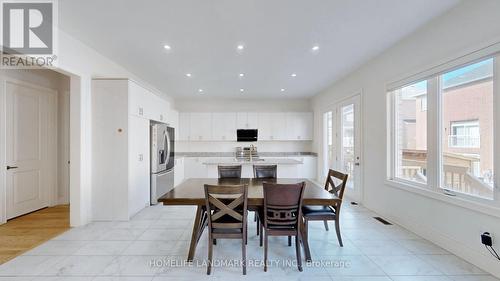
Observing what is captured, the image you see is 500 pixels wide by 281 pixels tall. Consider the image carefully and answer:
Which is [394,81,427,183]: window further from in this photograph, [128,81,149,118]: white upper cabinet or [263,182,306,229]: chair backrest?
[128,81,149,118]: white upper cabinet

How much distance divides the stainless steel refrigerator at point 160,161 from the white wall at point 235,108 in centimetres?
218

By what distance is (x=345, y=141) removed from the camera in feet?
16.4

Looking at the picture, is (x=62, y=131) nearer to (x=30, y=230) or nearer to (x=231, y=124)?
(x=30, y=230)

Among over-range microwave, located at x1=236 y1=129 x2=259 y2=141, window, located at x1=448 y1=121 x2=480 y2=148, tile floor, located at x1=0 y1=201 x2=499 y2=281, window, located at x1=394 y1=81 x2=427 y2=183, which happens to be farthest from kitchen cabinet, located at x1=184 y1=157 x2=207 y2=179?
window, located at x1=448 y1=121 x2=480 y2=148

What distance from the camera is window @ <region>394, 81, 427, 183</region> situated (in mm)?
2908

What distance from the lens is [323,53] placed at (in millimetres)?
3467

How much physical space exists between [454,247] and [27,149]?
6.18m

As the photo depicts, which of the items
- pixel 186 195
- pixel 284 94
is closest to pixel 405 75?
pixel 186 195

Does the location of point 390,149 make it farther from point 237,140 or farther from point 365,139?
point 237,140

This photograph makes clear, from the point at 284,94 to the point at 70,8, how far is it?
5047mm

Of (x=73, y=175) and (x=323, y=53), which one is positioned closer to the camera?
(x=73, y=175)

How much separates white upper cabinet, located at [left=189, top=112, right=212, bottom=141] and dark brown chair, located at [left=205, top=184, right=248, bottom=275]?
15.8 feet

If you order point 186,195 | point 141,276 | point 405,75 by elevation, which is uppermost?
point 405,75

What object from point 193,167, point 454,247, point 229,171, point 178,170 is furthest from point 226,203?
point 193,167
